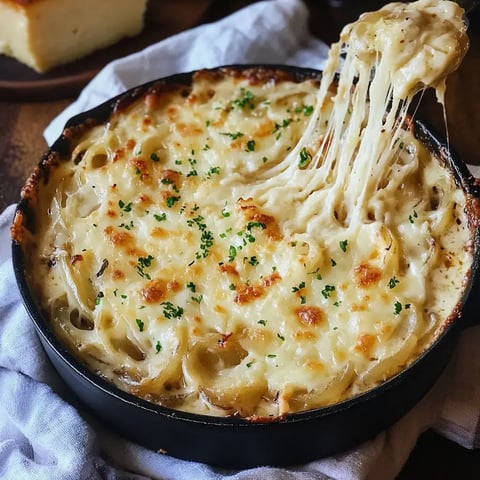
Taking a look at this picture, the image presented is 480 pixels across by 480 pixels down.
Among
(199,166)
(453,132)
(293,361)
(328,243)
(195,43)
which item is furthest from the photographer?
(195,43)

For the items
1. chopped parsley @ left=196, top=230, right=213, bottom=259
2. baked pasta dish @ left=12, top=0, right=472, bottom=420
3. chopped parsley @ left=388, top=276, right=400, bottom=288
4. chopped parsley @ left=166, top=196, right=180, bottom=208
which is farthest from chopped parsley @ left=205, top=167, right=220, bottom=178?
chopped parsley @ left=388, top=276, right=400, bottom=288

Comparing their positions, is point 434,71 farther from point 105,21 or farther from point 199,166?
point 105,21

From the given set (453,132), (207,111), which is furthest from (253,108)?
(453,132)

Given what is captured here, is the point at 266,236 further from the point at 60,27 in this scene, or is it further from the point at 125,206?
the point at 60,27

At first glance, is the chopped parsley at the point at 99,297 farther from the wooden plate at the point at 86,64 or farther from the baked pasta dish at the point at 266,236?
the wooden plate at the point at 86,64

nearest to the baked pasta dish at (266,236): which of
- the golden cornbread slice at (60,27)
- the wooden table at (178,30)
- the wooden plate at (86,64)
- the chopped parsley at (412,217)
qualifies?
the chopped parsley at (412,217)

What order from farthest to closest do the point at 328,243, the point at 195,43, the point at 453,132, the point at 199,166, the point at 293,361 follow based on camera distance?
the point at 195,43 → the point at 453,132 → the point at 199,166 → the point at 328,243 → the point at 293,361

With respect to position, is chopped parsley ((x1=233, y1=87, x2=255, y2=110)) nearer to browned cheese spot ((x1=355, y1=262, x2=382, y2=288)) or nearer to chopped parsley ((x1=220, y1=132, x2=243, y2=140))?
chopped parsley ((x1=220, y1=132, x2=243, y2=140))
